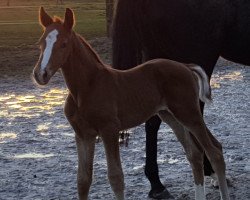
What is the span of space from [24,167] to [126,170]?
105 cm

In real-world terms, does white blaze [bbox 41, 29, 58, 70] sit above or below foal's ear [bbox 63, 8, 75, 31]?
below

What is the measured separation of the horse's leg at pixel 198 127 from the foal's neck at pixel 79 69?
68cm

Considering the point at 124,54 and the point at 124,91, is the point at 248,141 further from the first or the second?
the point at 124,91

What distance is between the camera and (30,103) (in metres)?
9.10

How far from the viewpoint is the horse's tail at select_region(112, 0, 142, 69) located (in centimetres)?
498

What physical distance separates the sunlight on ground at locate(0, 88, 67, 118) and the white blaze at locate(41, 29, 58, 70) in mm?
4695

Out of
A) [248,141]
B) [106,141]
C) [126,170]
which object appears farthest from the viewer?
[248,141]

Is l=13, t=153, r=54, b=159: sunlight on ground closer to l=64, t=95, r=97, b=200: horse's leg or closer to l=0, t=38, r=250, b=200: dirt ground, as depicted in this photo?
l=0, t=38, r=250, b=200: dirt ground

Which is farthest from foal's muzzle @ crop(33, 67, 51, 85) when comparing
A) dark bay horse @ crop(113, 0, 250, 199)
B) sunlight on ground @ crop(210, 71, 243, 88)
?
sunlight on ground @ crop(210, 71, 243, 88)

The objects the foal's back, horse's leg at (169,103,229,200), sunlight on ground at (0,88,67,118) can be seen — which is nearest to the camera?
the foal's back

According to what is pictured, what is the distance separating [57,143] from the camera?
669 cm

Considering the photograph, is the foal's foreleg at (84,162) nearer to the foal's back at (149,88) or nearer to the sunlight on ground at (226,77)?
the foal's back at (149,88)

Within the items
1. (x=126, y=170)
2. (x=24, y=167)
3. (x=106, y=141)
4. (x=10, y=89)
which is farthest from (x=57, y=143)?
(x=10, y=89)

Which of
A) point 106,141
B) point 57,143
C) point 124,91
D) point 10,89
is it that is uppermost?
point 124,91
